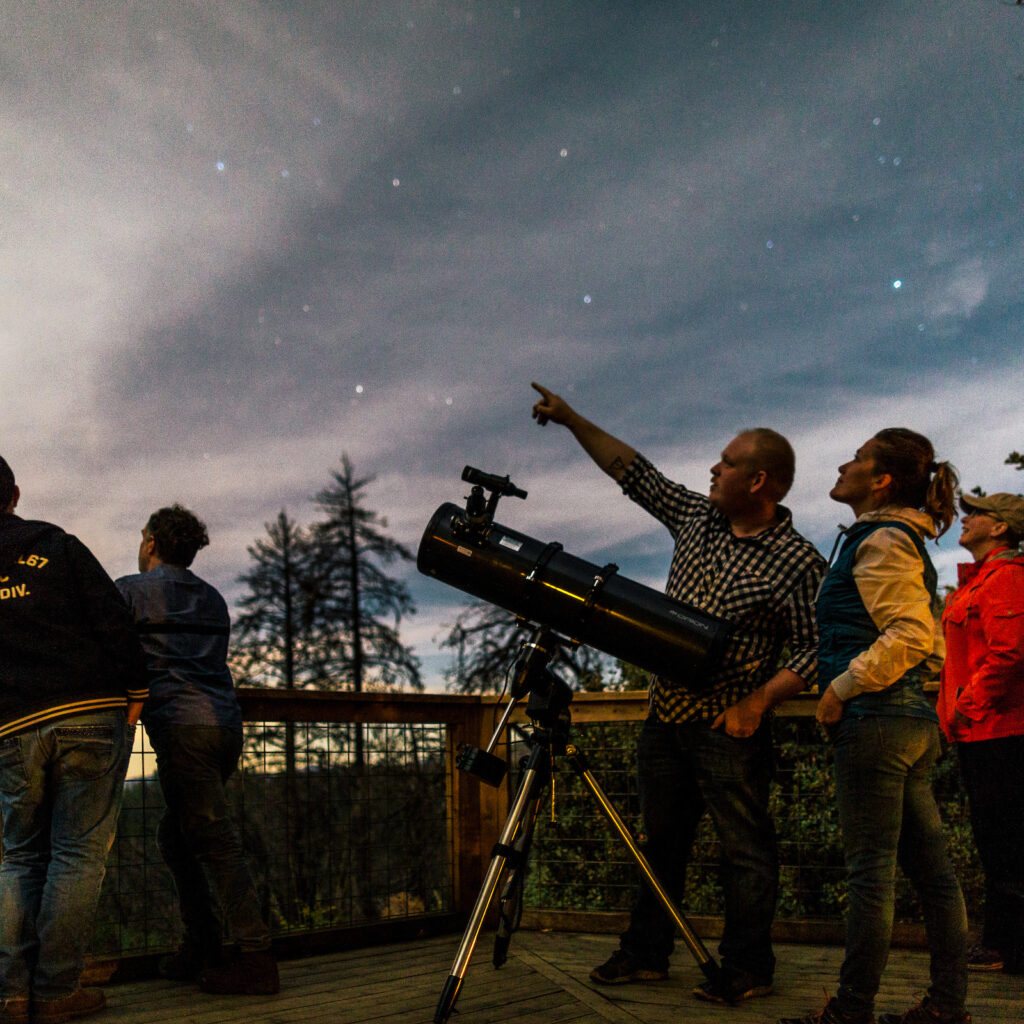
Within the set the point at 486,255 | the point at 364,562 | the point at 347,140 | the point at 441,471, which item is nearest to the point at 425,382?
the point at 486,255

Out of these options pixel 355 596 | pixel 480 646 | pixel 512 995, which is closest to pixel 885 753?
pixel 512 995

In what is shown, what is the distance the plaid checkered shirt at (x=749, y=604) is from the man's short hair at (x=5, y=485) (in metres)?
2.19

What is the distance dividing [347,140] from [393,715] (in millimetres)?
3910

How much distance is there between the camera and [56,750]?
7.74ft

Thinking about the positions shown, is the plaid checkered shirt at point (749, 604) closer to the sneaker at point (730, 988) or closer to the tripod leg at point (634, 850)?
the tripod leg at point (634, 850)

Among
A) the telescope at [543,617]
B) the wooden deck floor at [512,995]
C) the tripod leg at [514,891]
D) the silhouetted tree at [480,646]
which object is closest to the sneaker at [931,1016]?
the wooden deck floor at [512,995]

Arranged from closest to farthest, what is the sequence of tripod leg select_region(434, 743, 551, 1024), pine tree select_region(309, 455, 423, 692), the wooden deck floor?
tripod leg select_region(434, 743, 551, 1024), the wooden deck floor, pine tree select_region(309, 455, 423, 692)

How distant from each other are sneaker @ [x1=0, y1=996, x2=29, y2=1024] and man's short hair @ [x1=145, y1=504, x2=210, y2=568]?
4.48 feet

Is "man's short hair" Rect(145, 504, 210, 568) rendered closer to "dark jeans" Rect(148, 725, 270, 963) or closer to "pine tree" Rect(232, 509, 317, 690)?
"dark jeans" Rect(148, 725, 270, 963)

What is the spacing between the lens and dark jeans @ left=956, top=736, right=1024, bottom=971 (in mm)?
2895

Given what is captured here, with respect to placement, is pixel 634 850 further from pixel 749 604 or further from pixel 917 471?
pixel 917 471

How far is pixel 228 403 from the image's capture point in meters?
8.38

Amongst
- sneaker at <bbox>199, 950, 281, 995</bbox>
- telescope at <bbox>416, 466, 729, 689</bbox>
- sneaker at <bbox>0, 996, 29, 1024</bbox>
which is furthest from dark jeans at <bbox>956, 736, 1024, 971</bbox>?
sneaker at <bbox>0, 996, 29, 1024</bbox>

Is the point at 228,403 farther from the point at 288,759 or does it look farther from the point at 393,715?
the point at 393,715
